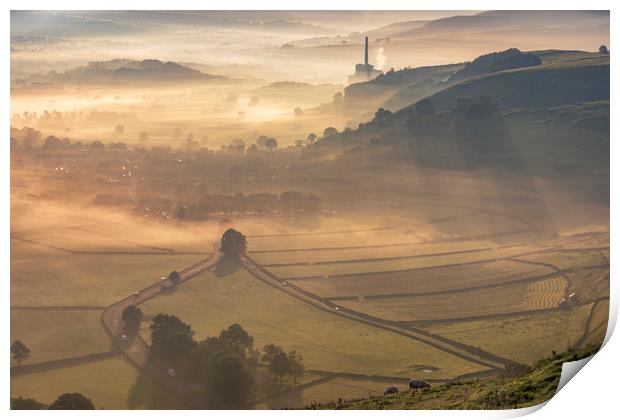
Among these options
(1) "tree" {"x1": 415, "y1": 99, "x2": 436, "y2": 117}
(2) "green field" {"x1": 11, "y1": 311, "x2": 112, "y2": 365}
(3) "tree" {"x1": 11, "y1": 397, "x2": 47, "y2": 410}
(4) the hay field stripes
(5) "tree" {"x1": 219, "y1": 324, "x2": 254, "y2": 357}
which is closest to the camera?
(3) "tree" {"x1": 11, "y1": 397, "x2": 47, "y2": 410}

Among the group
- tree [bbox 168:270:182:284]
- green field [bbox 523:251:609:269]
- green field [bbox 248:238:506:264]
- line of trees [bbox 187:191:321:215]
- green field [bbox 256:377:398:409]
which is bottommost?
green field [bbox 256:377:398:409]

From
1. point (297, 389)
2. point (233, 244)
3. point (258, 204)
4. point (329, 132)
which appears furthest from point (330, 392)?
point (329, 132)

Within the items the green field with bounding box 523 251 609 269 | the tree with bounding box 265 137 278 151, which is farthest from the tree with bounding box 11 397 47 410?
the green field with bounding box 523 251 609 269

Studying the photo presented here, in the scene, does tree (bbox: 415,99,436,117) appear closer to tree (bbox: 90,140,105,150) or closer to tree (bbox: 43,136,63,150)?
tree (bbox: 90,140,105,150)

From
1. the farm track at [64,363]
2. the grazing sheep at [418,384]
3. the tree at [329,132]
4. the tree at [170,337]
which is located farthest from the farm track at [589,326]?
the farm track at [64,363]

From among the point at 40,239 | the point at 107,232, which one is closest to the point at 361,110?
the point at 107,232

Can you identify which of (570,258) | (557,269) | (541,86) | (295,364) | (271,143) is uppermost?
(541,86)

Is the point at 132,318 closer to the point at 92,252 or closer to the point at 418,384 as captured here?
the point at 92,252
